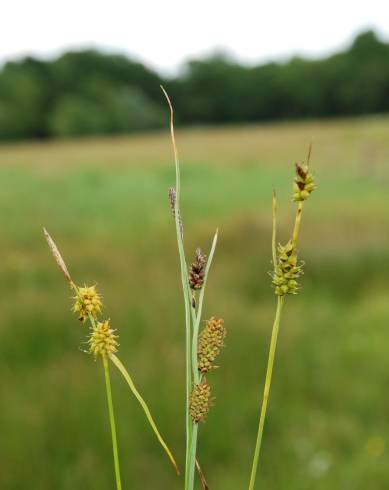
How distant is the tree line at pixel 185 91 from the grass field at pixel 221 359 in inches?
1562

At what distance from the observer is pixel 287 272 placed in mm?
344

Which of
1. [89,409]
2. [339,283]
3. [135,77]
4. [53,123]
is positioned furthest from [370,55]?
[89,409]

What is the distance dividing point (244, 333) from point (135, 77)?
183 ft

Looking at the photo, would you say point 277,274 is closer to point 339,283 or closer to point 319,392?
point 319,392

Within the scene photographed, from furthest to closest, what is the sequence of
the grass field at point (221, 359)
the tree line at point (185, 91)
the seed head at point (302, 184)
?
the tree line at point (185, 91)
the grass field at point (221, 359)
the seed head at point (302, 184)

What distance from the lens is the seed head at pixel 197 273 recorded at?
1.16ft

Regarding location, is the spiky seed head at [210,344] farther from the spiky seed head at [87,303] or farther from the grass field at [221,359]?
the grass field at [221,359]

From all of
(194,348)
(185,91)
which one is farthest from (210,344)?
(185,91)

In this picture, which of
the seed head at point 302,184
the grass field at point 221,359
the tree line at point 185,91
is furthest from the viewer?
the tree line at point 185,91

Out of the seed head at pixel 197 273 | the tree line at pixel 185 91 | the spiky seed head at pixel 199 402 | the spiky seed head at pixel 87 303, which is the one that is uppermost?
the seed head at pixel 197 273

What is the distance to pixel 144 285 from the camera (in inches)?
260

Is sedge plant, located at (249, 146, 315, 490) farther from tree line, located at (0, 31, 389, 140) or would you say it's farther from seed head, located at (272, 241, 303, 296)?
tree line, located at (0, 31, 389, 140)

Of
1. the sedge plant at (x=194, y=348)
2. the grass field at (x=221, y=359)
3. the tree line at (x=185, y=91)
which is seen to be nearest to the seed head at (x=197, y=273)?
the sedge plant at (x=194, y=348)

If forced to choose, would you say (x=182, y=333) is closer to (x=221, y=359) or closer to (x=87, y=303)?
(x=221, y=359)
